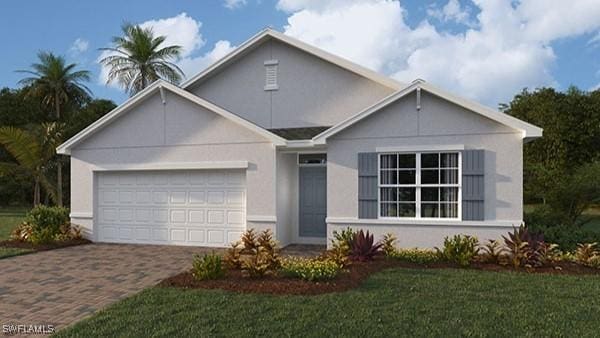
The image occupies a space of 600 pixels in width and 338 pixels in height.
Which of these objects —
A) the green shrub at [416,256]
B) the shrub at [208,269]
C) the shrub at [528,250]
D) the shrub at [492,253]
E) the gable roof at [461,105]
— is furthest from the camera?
the gable roof at [461,105]

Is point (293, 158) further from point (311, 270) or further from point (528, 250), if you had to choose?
point (528, 250)

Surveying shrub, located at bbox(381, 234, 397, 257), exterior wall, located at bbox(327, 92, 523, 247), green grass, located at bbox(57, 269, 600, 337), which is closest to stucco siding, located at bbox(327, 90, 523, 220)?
exterior wall, located at bbox(327, 92, 523, 247)

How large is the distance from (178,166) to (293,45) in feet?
17.5

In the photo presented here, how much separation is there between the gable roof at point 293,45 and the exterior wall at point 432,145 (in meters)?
2.43

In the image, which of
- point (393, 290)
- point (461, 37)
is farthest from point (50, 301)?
point (461, 37)

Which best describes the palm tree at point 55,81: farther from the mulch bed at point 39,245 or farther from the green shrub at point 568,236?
the green shrub at point 568,236

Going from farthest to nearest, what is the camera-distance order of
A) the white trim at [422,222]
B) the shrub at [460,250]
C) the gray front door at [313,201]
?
the gray front door at [313,201] → the white trim at [422,222] → the shrub at [460,250]

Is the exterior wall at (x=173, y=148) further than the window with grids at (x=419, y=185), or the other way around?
the exterior wall at (x=173, y=148)

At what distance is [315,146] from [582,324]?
7468 millimetres

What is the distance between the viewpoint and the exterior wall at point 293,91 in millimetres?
13516

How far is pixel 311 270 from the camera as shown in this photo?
295 inches

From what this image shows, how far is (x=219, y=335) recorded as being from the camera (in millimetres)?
5148

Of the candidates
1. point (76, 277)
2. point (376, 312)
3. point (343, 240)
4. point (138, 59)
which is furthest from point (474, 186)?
point (138, 59)

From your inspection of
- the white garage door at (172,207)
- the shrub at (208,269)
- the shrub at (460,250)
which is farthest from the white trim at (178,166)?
the shrub at (460,250)
